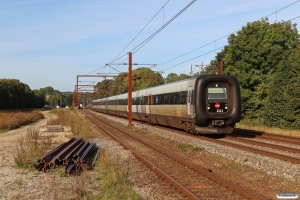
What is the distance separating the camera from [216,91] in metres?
19.5

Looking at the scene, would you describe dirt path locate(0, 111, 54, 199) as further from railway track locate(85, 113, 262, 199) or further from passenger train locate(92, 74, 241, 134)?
passenger train locate(92, 74, 241, 134)

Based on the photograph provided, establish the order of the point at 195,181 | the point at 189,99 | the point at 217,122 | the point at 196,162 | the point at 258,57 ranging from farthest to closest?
the point at 258,57 < the point at 189,99 < the point at 217,122 < the point at 196,162 < the point at 195,181

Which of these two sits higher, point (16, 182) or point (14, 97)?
point (14, 97)

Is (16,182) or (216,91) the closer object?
(16,182)

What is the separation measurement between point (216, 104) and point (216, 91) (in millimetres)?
663

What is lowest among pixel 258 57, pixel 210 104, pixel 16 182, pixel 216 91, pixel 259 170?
pixel 16 182

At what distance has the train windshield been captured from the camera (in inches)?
761

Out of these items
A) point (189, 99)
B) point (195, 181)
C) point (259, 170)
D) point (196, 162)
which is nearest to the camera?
point (195, 181)

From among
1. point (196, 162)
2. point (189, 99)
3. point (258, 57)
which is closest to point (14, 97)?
point (258, 57)

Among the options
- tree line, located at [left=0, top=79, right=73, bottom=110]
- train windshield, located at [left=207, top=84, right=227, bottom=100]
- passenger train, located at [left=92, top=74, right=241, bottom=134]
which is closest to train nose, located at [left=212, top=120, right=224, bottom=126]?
passenger train, located at [left=92, top=74, right=241, bottom=134]

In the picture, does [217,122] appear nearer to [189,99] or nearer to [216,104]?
[216,104]

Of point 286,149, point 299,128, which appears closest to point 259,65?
point 299,128

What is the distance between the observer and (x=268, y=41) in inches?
1533

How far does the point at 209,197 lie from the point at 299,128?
75.7 feet
